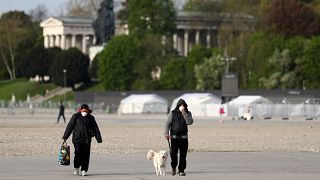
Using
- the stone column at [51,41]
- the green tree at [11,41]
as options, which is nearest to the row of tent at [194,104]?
the green tree at [11,41]

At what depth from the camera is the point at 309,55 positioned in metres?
117

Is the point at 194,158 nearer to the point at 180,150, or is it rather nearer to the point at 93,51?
the point at 180,150

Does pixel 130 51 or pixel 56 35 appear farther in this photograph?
pixel 56 35

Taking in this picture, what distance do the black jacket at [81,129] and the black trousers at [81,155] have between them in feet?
0.37

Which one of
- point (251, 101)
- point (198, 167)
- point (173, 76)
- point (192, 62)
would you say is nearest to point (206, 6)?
point (192, 62)

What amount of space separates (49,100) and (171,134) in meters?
119

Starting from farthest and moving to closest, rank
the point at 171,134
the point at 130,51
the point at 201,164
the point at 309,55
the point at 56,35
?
the point at 56,35
the point at 130,51
the point at 309,55
the point at 201,164
the point at 171,134

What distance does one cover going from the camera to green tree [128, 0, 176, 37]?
149 meters

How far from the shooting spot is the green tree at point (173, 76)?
130 meters

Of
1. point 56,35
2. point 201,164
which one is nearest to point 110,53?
point 56,35

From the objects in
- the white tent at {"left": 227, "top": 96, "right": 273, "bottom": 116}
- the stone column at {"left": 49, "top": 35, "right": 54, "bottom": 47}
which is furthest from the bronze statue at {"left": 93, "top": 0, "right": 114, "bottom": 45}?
the white tent at {"left": 227, "top": 96, "right": 273, "bottom": 116}

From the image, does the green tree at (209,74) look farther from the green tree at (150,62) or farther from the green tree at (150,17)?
the green tree at (150,17)

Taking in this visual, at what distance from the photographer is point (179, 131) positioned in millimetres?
24359

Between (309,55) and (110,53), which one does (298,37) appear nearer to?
(309,55)
